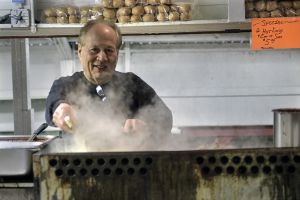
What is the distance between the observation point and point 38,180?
3.21 ft

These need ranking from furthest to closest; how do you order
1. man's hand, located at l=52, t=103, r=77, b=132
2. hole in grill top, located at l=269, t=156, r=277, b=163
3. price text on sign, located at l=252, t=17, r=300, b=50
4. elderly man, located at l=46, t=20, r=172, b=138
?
1. price text on sign, located at l=252, t=17, r=300, b=50
2. elderly man, located at l=46, t=20, r=172, b=138
3. man's hand, located at l=52, t=103, r=77, b=132
4. hole in grill top, located at l=269, t=156, r=277, b=163

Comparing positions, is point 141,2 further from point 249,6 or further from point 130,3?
point 249,6

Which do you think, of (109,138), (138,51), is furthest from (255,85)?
(109,138)

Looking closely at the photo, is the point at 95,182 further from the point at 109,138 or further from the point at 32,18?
the point at 32,18

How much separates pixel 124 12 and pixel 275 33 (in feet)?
2.64

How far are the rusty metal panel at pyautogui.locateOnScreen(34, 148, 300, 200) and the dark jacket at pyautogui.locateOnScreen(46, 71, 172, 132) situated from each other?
69 centimetres

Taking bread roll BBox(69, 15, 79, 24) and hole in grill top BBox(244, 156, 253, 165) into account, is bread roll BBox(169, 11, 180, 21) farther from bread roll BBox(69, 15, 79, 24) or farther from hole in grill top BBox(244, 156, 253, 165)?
hole in grill top BBox(244, 156, 253, 165)

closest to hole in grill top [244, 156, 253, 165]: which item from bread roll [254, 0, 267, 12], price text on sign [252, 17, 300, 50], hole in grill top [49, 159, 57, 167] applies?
hole in grill top [49, 159, 57, 167]

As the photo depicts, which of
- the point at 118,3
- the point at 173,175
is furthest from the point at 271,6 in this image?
the point at 173,175

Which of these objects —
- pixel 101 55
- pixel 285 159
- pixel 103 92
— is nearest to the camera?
pixel 285 159

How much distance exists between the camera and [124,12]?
89.6 inches

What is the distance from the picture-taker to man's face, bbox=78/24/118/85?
178 centimetres

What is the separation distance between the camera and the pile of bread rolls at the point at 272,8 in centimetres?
227

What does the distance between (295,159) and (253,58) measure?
2.44 meters
